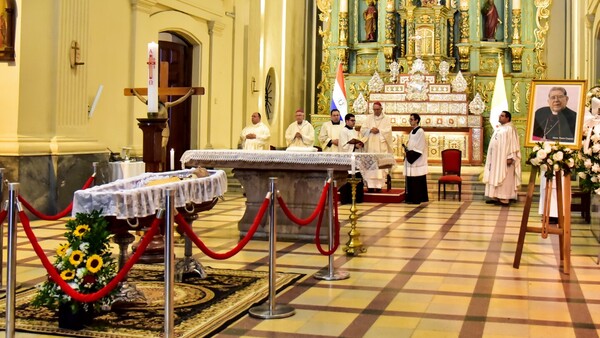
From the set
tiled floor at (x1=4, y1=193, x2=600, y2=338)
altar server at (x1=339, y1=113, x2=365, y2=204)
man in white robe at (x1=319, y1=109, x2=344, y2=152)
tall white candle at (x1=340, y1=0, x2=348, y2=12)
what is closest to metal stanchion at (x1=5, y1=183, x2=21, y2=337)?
tiled floor at (x1=4, y1=193, x2=600, y2=338)

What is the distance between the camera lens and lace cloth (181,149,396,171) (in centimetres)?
809

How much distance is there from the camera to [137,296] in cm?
531

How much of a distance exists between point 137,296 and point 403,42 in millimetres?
16064

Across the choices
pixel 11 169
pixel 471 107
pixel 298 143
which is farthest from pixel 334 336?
pixel 471 107

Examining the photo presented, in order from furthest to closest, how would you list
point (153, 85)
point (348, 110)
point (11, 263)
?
point (348, 110)
point (153, 85)
point (11, 263)

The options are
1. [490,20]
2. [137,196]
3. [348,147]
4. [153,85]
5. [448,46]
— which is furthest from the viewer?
[448,46]

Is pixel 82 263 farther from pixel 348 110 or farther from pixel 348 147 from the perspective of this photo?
pixel 348 110

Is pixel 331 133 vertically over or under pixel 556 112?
over

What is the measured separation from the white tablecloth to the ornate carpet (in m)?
4.65

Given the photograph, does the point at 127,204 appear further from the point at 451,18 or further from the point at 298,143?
the point at 451,18

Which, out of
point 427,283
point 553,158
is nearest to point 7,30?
point 427,283

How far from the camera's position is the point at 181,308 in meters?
5.27

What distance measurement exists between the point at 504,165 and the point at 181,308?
9.52 meters

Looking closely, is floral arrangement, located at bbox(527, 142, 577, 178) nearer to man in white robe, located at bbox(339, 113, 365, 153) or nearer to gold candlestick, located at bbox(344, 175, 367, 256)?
gold candlestick, located at bbox(344, 175, 367, 256)
